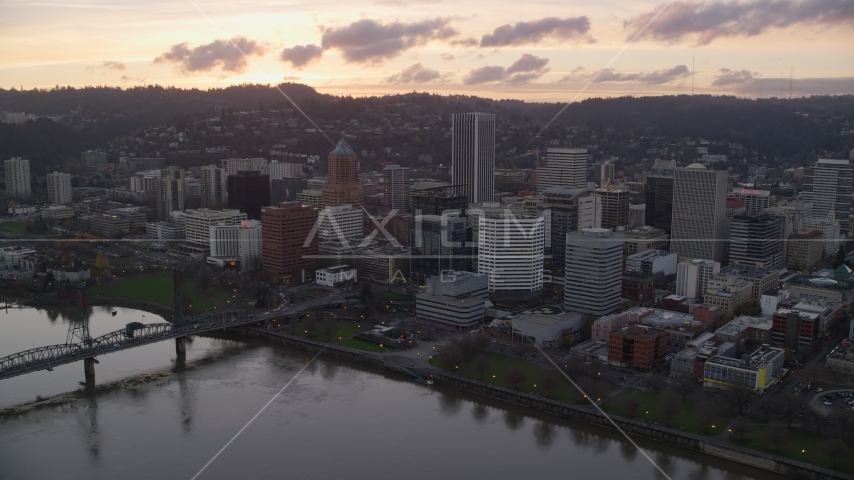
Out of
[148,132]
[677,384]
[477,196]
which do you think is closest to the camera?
[677,384]

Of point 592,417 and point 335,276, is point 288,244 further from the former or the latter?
point 592,417

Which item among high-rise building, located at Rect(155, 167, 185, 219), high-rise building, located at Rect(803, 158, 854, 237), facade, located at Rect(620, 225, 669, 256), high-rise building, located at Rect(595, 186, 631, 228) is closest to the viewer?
facade, located at Rect(620, 225, 669, 256)

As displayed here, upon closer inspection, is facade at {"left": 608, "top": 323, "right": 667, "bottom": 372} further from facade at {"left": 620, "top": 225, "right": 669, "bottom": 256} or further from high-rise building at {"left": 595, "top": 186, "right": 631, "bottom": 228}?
high-rise building at {"left": 595, "top": 186, "right": 631, "bottom": 228}

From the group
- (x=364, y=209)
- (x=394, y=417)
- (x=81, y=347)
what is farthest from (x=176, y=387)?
(x=364, y=209)

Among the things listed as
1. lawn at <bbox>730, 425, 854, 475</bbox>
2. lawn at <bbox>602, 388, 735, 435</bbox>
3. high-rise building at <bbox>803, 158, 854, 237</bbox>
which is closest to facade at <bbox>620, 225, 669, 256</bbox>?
high-rise building at <bbox>803, 158, 854, 237</bbox>

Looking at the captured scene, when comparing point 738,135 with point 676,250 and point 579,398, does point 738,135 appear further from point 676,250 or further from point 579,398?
point 579,398

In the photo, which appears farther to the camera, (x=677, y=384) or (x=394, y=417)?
(x=677, y=384)

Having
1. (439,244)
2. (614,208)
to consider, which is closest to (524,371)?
(439,244)
